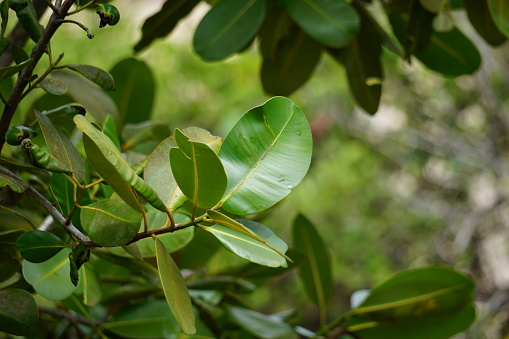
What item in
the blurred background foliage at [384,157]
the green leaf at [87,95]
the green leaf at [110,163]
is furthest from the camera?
the blurred background foliage at [384,157]

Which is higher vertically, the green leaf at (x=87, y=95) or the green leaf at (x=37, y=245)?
the green leaf at (x=37, y=245)

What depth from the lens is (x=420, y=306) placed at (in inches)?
23.8

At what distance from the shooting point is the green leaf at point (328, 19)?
63 centimetres

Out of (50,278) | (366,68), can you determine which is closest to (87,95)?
(50,278)

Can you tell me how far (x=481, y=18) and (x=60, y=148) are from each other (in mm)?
474

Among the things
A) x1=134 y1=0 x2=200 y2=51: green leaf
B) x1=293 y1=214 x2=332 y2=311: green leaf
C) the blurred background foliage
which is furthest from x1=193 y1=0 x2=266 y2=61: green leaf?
the blurred background foliage

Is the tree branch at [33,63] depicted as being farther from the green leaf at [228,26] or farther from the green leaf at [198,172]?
the green leaf at [228,26]

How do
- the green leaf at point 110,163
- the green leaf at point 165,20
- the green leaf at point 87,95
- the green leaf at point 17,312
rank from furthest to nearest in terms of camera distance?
the green leaf at point 165,20, the green leaf at point 87,95, the green leaf at point 17,312, the green leaf at point 110,163

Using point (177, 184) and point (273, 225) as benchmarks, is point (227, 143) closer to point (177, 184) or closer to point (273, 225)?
point (177, 184)

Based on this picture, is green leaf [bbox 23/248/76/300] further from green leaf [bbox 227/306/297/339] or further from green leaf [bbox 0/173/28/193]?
green leaf [bbox 227/306/297/339]

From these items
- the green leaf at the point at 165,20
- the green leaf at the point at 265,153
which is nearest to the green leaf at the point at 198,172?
the green leaf at the point at 265,153

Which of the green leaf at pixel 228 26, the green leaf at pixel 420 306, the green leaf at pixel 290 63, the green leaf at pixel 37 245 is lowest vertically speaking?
the green leaf at pixel 420 306

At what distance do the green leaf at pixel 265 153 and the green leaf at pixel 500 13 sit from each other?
346 mm

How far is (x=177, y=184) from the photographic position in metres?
0.35
